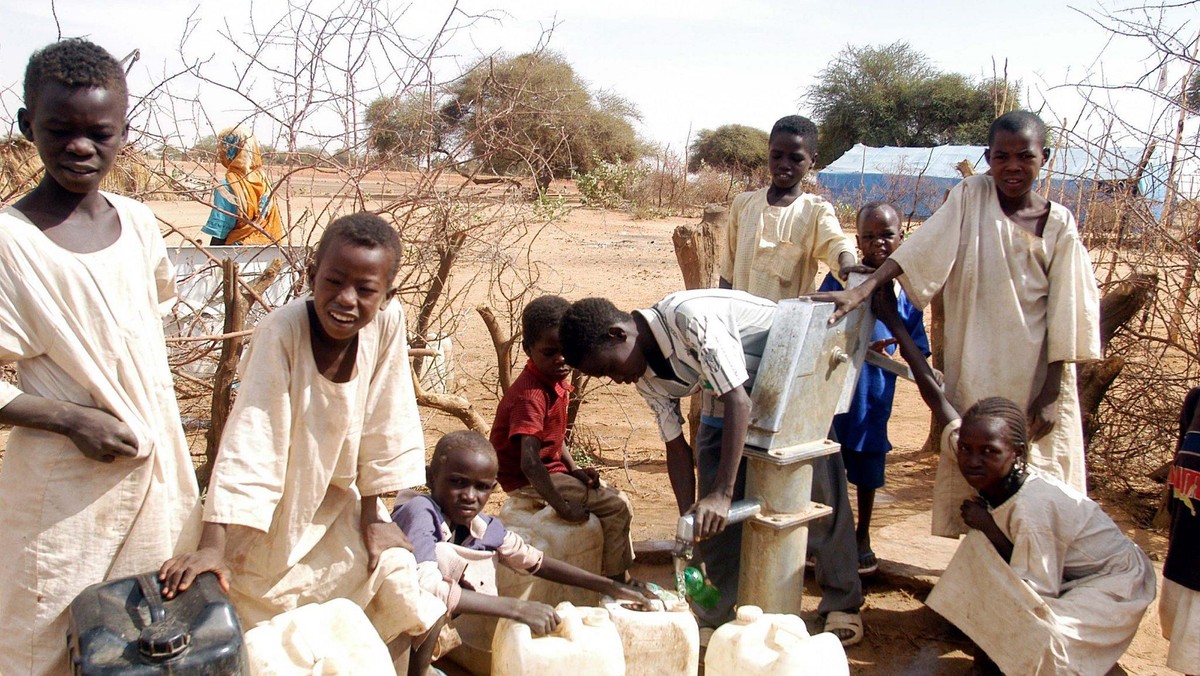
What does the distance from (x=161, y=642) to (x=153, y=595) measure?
15 centimetres

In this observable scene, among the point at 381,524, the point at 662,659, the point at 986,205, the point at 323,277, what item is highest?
the point at 986,205

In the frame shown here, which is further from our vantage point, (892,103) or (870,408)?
(892,103)

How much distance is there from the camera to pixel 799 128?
3.66 meters

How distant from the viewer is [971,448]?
2670mm

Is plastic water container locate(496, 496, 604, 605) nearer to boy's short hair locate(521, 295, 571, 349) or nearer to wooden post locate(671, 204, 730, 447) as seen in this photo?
boy's short hair locate(521, 295, 571, 349)

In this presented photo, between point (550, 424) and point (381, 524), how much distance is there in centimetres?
107

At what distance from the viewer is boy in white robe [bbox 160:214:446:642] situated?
6.59 ft

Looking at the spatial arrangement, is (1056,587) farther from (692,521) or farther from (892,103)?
(892,103)

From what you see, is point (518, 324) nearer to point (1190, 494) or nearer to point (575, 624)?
point (575, 624)

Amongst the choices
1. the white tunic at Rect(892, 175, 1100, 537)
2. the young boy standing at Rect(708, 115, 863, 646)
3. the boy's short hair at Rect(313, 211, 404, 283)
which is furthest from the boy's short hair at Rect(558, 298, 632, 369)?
the young boy standing at Rect(708, 115, 863, 646)

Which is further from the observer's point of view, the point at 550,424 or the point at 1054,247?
the point at 550,424

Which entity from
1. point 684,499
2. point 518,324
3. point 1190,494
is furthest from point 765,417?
point 518,324

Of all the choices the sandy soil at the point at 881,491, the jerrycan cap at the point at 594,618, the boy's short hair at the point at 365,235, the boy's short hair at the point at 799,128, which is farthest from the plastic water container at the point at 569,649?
the boy's short hair at the point at 799,128

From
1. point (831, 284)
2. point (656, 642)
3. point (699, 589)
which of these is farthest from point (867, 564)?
point (656, 642)
